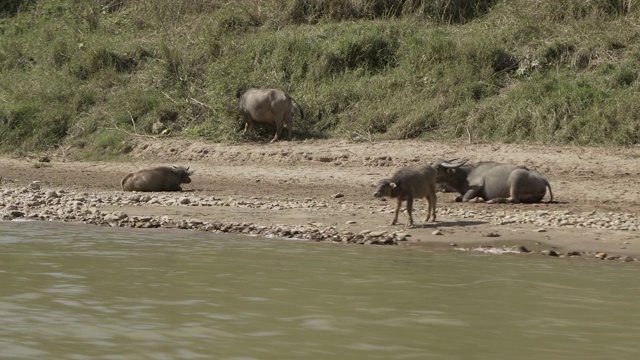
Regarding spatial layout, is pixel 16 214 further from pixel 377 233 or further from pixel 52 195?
pixel 377 233

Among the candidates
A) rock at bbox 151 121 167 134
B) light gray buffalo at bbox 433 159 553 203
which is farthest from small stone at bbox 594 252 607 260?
rock at bbox 151 121 167 134

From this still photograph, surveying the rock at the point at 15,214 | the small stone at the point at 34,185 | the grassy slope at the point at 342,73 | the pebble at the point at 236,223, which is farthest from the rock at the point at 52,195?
the grassy slope at the point at 342,73

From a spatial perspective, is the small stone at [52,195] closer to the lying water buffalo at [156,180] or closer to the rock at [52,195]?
the rock at [52,195]

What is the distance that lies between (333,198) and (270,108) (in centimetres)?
468

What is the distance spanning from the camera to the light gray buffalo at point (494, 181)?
13.2 metres

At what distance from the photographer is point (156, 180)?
15.2 metres

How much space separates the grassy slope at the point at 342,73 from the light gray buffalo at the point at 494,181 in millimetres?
2577

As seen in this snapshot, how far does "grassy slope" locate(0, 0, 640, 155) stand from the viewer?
664 inches

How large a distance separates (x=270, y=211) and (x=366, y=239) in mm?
2002

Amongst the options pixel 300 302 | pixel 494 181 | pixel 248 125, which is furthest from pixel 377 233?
pixel 248 125

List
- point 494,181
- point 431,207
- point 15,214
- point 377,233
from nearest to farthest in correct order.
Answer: point 377,233
point 431,207
point 15,214
point 494,181

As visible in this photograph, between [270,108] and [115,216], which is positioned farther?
[270,108]

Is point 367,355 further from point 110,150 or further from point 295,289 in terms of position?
point 110,150

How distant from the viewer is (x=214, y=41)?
21469mm
